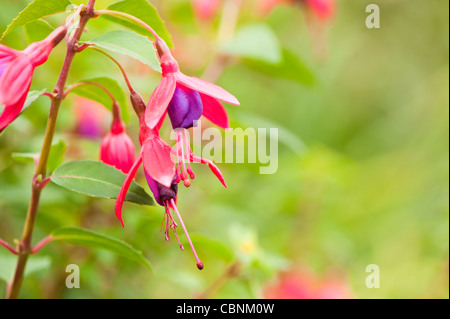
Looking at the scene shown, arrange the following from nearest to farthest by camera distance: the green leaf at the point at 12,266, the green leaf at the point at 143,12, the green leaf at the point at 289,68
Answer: the green leaf at the point at 143,12 → the green leaf at the point at 12,266 → the green leaf at the point at 289,68

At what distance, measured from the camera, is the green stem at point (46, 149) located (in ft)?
1.51

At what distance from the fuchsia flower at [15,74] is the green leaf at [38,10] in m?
0.04

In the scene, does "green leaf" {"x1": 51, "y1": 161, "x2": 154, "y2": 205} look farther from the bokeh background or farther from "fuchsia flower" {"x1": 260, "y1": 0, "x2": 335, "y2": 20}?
"fuchsia flower" {"x1": 260, "y1": 0, "x2": 335, "y2": 20}

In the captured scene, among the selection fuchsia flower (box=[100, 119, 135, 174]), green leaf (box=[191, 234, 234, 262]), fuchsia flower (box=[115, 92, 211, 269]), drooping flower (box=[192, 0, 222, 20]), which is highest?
drooping flower (box=[192, 0, 222, 20])

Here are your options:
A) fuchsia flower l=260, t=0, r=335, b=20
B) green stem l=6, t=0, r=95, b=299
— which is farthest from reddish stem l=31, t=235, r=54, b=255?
fuchsia flower l=260, t=0, r=335, b=20

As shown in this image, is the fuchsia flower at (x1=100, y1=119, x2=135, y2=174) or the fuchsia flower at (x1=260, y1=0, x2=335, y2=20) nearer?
the fuchsia flower at (x1=100, y1=119, x2=135, y2=174)

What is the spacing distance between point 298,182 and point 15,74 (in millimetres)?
1060

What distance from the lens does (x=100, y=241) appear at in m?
0.55

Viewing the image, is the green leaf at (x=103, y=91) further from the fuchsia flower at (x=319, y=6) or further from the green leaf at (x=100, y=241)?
the fuchsia flower at (x=319, y=6)

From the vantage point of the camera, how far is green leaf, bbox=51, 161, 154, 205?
0.47 metres

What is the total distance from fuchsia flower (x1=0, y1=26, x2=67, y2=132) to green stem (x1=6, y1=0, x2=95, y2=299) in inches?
1.5

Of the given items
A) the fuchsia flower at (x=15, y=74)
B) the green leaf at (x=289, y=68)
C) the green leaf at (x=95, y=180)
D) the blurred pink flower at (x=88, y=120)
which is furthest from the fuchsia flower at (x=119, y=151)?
the green leaf at (x=289, y=68)

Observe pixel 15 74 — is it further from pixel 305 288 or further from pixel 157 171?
pixel 305 288
